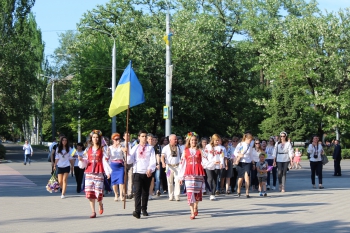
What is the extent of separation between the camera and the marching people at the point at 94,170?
12117 millimetres

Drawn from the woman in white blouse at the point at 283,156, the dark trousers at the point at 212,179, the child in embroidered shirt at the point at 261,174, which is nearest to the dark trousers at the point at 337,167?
the woman in white blouse at the point at 283,156

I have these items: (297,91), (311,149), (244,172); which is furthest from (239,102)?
(244,172)

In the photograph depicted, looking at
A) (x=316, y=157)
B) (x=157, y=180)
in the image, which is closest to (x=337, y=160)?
(x=316, y=157)

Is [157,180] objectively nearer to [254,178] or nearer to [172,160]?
[172,160]

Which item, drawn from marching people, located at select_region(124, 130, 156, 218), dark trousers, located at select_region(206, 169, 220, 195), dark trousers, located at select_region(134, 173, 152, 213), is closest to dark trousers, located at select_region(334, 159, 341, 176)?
dark trousers, located at select_region(206, 169, 220, 195)

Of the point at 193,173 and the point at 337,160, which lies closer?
the point at 193,173

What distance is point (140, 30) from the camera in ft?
160

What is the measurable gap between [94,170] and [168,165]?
12.4 feet

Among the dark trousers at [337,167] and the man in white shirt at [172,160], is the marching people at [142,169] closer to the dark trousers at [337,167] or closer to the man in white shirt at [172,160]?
the man in white shirt at [172,160]

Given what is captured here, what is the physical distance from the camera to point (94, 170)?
1231 cm

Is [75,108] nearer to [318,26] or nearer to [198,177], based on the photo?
[318,26]

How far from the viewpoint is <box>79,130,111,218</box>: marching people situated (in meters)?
12.1

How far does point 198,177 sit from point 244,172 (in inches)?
181

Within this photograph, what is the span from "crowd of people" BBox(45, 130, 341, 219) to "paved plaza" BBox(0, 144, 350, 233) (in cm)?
40
